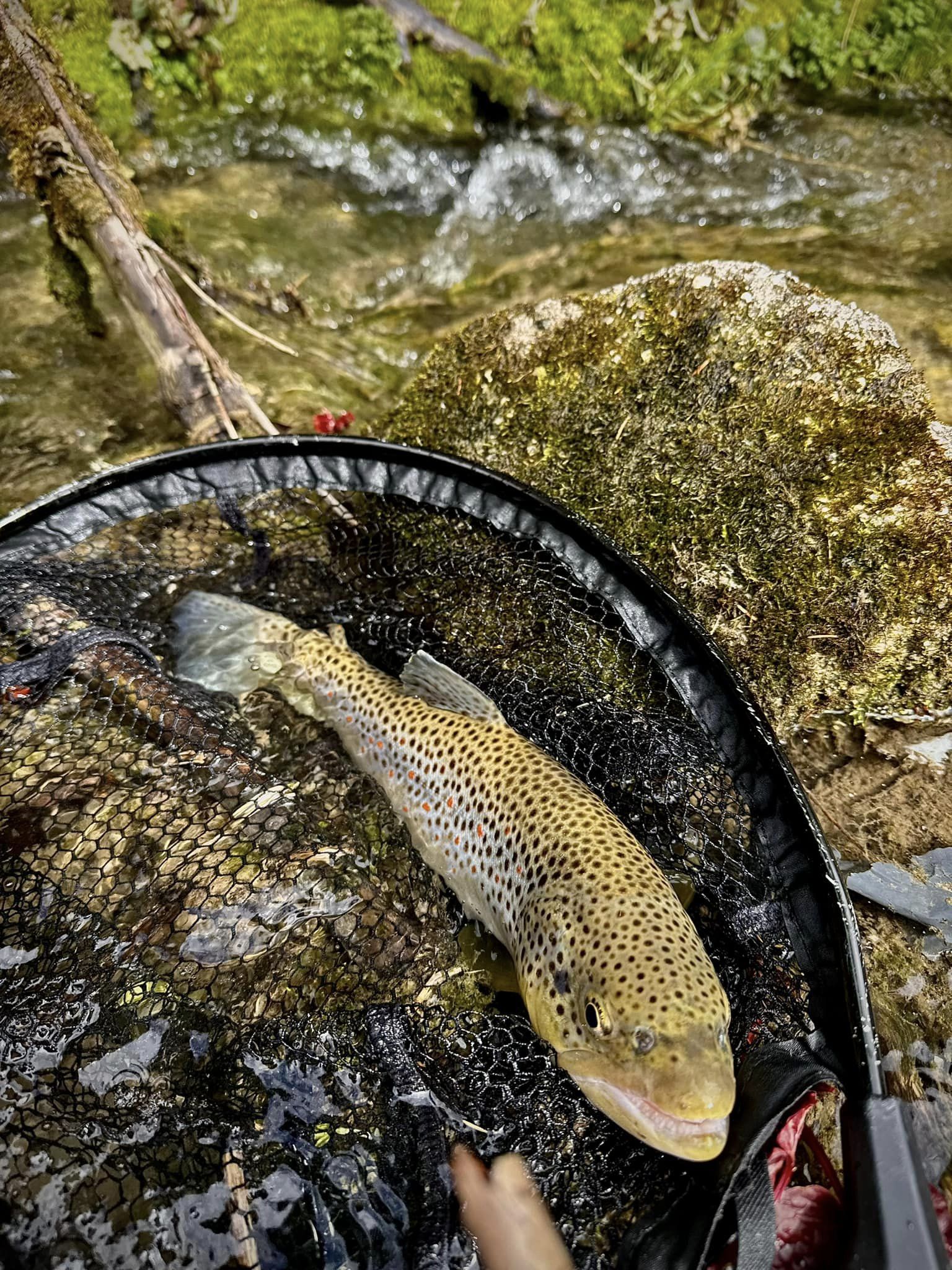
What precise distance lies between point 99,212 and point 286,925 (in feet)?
11.4

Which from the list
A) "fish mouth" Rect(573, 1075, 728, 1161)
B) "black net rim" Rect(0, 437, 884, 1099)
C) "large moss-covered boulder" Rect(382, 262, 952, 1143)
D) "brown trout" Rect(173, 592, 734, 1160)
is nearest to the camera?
"fish mouth" Rect(573, 1075, 728, 1161)

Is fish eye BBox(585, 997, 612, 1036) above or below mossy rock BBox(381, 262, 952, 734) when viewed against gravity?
below

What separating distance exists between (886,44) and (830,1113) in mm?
9633

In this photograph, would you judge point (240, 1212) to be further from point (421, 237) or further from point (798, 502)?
point (421, 237)

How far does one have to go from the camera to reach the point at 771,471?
3.21 meters

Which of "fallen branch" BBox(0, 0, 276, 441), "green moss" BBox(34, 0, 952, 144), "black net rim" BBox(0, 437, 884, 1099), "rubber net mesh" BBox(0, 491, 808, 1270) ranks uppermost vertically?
"green moss" BBox(34, 0, 952, 144)

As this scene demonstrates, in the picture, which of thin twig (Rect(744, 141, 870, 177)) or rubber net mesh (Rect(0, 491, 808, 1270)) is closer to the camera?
rubber net mesh (Rect(0, 491, 808, 1270))

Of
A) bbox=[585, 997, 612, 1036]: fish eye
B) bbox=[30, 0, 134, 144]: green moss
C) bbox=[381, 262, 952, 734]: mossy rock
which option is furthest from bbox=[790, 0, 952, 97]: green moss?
bbox=[585, 997, 612, 1036]: fish eye

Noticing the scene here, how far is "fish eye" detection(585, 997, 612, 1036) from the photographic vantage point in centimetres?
209

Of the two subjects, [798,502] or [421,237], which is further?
[421,237]

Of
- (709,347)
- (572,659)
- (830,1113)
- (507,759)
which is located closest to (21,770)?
(507,759)

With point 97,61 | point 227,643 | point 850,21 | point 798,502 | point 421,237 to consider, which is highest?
point 850,21

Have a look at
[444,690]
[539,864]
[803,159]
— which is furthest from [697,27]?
[539,864]

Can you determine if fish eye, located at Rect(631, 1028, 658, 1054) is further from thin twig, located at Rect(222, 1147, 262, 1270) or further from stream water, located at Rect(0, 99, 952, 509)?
stream water, located at Rect(0, 99, 952, 509)
